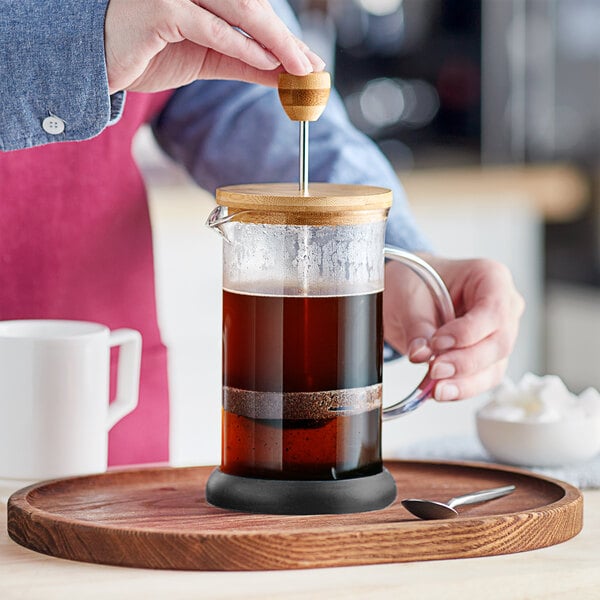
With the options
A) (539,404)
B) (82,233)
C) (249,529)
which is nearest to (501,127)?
(82,233)

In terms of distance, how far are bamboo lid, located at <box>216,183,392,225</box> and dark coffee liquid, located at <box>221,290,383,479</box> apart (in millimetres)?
60

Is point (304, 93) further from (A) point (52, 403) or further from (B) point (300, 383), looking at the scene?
(A) point (52, 403)

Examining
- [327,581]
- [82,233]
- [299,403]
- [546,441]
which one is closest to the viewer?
[327,581]

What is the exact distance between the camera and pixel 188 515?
912mm

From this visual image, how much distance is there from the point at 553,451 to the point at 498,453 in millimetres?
51

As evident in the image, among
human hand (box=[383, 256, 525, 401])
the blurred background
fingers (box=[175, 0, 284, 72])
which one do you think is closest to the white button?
fingers (box=[175, 0, 284, 72])

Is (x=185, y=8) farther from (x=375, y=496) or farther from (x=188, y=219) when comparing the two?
(x=188, y=219)

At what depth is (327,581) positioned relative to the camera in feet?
2.62

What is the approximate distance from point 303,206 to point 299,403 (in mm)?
148

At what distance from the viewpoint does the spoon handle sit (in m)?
0.94

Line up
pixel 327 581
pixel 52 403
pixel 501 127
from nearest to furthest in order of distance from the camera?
pixel 327 581, pixel 52 403, pixel 501 127

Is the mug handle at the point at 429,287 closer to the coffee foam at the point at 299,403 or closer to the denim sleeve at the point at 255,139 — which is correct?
the coffee foam at the point at 299,403

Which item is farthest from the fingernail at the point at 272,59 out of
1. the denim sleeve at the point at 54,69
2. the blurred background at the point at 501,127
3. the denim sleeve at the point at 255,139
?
the blurred background at the point at 501,127

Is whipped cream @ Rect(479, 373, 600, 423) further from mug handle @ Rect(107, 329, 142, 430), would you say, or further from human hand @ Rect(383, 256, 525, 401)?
mug handle @ Rect(107, 329, 142, 430)
